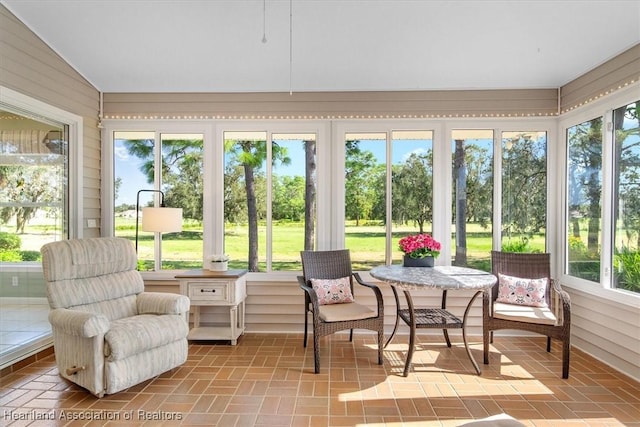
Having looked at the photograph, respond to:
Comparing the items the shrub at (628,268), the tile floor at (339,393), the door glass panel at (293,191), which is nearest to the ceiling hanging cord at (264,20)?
the door glass panel at (293,191)

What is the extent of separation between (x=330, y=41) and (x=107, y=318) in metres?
3.18

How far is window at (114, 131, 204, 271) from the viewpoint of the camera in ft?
13.9

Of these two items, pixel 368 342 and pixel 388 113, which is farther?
pixel 388 113

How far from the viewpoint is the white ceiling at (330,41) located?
2.97 m

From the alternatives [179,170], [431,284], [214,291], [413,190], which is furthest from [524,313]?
[179,170]

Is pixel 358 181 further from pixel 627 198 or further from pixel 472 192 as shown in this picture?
pixel 627 198

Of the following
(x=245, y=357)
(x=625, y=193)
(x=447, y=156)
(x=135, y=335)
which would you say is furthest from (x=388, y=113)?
(x=135, y=335)

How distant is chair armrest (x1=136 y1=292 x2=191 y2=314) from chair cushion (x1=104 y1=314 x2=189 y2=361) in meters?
0.06

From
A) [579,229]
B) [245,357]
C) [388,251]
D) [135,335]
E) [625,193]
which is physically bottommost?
[245,357]

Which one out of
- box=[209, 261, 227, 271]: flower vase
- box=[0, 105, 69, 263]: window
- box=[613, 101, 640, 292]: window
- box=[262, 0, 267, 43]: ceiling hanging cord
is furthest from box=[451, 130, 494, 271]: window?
box=[0, 105, 69, 263]: window

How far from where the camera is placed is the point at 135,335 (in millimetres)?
2709

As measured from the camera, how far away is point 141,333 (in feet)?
9.02

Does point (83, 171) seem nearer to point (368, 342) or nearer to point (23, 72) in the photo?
point (23, 72)

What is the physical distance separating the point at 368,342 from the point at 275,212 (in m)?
1.79
